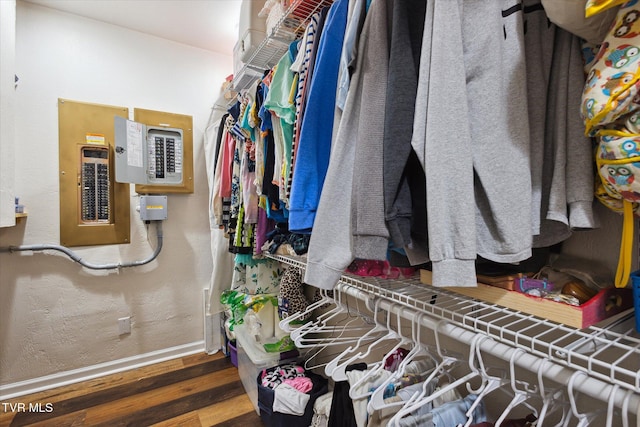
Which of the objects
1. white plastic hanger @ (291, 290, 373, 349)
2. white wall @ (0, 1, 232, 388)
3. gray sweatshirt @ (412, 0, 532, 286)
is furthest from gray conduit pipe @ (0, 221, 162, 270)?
gray sweatshirt @ (412, 0, 532, 286)

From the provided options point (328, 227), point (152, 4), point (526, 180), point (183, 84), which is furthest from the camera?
point (183, 84)

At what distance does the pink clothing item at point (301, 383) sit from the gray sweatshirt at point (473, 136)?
1163mm

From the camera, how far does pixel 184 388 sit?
6.18ft

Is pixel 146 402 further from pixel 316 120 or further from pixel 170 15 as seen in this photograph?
pixel 170 15

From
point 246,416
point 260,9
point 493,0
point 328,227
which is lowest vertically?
point 246,416

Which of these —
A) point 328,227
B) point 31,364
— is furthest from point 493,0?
point 31,364

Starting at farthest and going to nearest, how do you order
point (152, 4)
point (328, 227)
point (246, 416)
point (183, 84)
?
point (183, 84)
point (152, 4)
point (246, 416)
point (328, 227)

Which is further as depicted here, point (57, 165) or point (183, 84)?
point (183, 84)

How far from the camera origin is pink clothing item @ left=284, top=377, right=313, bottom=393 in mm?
1402

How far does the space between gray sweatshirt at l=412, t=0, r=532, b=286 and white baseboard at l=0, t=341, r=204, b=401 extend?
240 centimetres

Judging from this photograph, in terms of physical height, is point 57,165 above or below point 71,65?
below

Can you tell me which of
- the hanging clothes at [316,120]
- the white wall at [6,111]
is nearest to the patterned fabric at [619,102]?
the hanging clothes at [316,120]

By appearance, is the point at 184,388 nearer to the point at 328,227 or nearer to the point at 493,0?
the point at 328,227

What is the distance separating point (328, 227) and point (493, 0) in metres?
0.54
